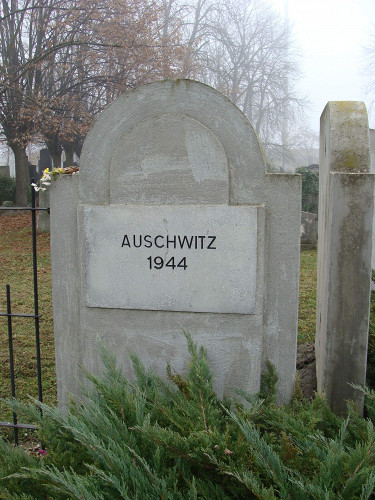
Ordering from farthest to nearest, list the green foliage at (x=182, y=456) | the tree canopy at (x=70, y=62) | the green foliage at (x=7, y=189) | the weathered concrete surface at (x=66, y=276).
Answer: the green foliage at (x=7, y=189)
the tree canopy at (x=70, y=62)
the weathered concrete surface at (x=66, y=276)
the green foliage at (x=182, y=456)

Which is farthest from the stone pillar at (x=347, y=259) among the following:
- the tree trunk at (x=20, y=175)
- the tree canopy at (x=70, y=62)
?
the tree trunk at (x=20, y=175)

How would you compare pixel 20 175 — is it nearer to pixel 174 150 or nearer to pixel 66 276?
pixel 66 276

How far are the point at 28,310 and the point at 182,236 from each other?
4.74 m

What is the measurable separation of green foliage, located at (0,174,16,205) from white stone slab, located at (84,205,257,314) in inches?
700

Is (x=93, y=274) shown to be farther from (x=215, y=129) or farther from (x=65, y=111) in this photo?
(x=65, y=111)

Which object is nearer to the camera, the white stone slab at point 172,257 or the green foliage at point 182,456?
the green foliage at point 182,456

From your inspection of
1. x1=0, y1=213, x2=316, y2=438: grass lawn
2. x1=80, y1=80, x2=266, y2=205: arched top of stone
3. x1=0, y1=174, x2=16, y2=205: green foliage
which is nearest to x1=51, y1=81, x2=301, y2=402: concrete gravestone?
x1=80, y1=80, x2=266, y2=205: arched top of stone

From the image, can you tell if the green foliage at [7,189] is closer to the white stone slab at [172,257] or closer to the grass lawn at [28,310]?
the grass lawn at [28,310]

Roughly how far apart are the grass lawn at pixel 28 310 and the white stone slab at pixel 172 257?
70.6 inches

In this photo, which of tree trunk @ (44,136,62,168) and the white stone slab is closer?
the white stone slab

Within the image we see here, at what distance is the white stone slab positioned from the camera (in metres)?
2.70

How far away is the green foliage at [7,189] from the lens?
64.2 ft

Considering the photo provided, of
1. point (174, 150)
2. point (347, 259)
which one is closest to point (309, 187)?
point (347, 259)

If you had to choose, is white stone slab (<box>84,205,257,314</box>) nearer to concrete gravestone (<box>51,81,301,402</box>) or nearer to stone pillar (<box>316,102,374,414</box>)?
concrete gravestone (<box>51,81,301,402</box>)
